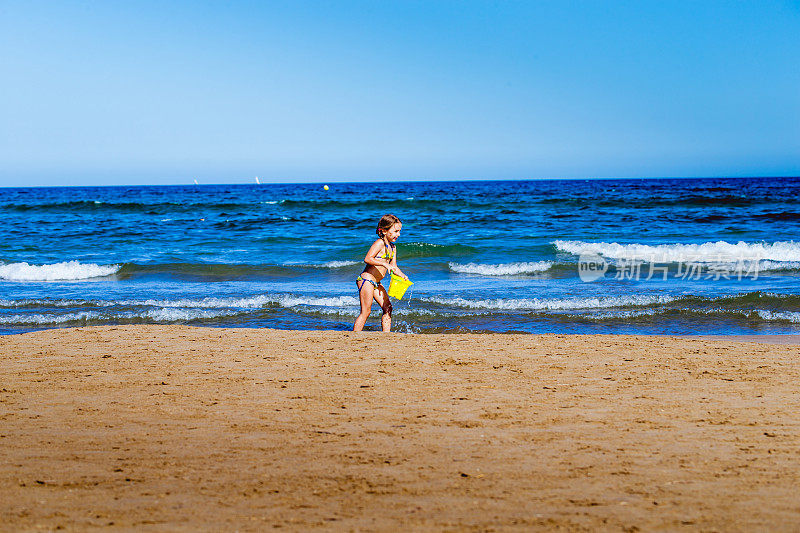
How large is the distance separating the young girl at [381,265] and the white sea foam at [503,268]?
7076mm

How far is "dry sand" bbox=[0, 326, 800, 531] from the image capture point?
8.98 feet

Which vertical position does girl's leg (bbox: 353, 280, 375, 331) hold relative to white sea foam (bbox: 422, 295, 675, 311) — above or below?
above

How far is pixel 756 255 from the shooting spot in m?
16.0

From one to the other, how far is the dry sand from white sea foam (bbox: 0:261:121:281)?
823 cm

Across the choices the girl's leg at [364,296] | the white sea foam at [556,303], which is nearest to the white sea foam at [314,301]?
the white sea foam at [556,303]

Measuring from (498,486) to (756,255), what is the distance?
15.6 metres

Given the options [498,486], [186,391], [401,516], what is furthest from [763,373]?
[186,391]

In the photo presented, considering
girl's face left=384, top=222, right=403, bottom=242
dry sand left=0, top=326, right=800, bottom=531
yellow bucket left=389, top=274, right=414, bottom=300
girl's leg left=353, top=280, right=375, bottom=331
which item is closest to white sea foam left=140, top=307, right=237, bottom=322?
dry sand left=0, top=326, right=800, bottom=531

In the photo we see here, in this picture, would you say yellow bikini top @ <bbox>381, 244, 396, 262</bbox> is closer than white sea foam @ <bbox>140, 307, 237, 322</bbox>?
Yes

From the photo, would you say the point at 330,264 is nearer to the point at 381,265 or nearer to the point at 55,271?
the point at 55,271

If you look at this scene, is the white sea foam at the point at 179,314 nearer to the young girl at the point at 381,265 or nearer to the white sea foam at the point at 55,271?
the young girl at the point at 381,265

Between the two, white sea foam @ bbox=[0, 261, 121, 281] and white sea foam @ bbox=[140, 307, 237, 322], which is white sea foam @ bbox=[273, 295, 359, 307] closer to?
white sea foam @ bbox=[140, 307, 237, 322]

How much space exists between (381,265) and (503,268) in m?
7.98

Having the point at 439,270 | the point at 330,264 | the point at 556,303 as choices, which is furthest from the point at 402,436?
the point at 330,264
